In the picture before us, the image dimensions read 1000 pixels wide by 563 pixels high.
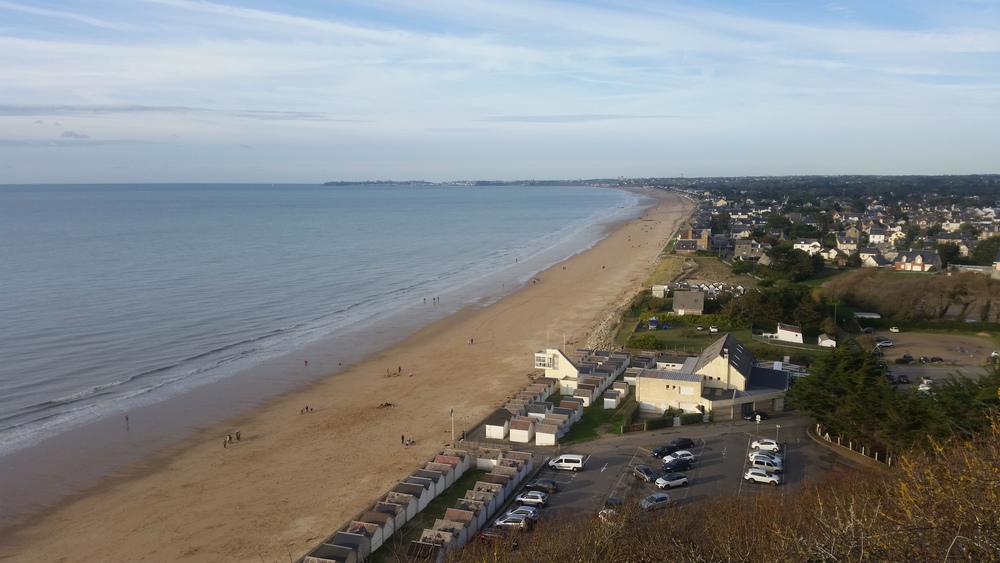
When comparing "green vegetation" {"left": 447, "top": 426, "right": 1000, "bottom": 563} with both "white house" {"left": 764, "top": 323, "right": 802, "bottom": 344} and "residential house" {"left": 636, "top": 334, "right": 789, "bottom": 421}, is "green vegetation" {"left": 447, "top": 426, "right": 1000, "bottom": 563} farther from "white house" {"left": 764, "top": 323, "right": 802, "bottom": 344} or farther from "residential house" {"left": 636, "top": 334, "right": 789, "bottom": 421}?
"white house" {"left": 764, "top": 323, "right": 802, "bottom": 344}

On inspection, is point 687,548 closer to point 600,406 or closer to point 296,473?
point 296,473

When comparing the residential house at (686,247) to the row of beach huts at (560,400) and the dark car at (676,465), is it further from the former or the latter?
the dark car at (676,465)

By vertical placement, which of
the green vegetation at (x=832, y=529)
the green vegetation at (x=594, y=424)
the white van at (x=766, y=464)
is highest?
the green vegetation at (x=832, y=529)

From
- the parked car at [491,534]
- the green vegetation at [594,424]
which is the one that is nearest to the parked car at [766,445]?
the green vegetation at [594,424]

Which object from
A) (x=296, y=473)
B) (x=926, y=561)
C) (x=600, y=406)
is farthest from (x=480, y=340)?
(x=926, y=561)

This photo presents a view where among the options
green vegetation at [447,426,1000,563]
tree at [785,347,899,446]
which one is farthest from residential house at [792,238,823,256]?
green vegetation at [447,426,1000,563]

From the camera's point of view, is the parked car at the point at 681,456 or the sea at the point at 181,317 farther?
the sea at the point at 181,317
